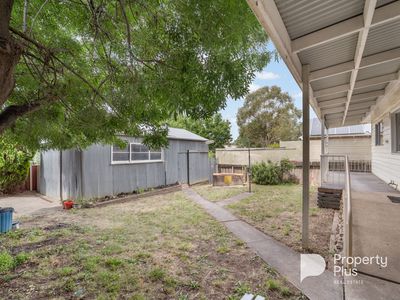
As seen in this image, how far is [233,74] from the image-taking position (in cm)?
263

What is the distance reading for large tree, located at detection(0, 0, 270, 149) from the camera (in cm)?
266

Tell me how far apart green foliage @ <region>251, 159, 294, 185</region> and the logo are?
895 centimetres

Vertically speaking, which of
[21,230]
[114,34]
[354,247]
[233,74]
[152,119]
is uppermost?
[114,34]

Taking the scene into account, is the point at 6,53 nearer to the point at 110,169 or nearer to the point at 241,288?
the point at 241,288

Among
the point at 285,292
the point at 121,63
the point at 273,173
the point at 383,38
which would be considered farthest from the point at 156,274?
the point at 273,173

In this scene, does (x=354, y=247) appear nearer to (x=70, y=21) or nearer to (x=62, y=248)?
(x=62, y=248)

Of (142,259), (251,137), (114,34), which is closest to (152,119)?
(114,34)

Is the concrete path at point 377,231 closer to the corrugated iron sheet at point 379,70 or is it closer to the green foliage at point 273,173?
the corrugated iron sheet at point 379,70

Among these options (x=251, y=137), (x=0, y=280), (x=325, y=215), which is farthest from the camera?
(x=251, y=137)

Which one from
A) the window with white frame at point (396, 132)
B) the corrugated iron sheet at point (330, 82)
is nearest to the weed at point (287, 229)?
the corrugated iron sheet at point (330, 82)

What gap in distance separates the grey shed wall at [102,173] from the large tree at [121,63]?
495 cm

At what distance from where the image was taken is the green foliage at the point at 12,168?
10.5 meters

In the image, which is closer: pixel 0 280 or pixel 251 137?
pixel 0 280

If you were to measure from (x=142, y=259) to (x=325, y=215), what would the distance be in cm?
496
